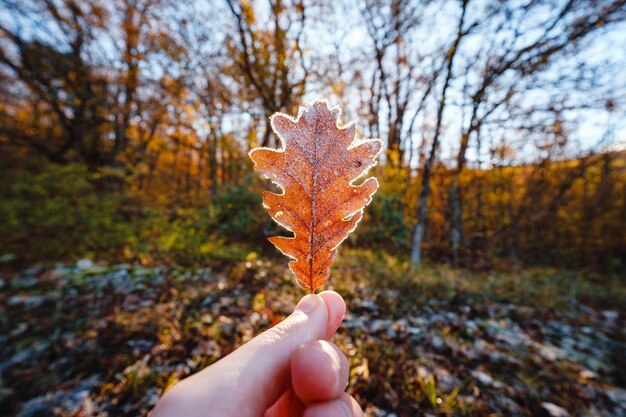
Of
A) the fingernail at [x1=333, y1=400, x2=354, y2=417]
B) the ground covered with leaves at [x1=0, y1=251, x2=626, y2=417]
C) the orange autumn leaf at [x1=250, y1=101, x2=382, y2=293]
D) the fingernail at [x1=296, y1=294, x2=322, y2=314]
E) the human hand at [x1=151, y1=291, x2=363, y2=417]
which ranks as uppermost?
the orange autumn leaf at [x1=250, y1=101, x2=382, y2=293]

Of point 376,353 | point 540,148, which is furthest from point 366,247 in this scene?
point 540,148

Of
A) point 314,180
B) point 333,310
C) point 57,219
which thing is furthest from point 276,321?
point 57,219

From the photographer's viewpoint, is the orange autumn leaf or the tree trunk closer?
the orange autumn leaf

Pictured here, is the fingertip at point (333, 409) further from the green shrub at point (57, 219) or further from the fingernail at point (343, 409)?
the green shrub at point (57, 219)

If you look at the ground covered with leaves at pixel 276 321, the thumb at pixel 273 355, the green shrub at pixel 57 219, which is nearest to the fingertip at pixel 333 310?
the thumb at pixel 273 355

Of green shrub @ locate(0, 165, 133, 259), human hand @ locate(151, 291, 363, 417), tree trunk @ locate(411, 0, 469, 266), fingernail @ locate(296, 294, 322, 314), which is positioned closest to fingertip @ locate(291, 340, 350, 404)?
human hand @ locate(151, 291, 363, 417)

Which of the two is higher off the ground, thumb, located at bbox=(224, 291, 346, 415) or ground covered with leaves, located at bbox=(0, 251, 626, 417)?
thumb, located at bbox=(224, 291, 346, 415)

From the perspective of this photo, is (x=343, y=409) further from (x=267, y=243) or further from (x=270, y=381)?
(x=267, y=243)

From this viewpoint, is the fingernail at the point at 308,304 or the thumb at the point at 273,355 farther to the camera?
the fingernail at the point at 308,304

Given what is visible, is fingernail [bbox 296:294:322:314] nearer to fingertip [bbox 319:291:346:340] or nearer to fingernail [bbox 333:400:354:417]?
fingertip [bbox 319:291:346:340]
